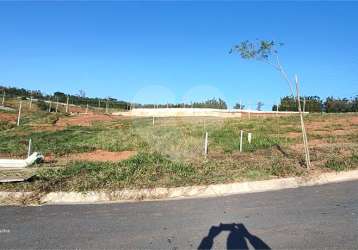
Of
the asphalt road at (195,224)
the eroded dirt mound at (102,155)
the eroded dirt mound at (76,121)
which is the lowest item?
the asphalt road at (195,224)

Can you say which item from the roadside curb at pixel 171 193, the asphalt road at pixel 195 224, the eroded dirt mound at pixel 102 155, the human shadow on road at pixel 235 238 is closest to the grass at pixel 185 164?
the roadside curb at pixel 171 193

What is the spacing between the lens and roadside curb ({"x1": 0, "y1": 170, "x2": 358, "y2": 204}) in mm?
7785

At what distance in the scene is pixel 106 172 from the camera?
9555mm

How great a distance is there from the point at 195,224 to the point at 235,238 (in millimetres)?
816

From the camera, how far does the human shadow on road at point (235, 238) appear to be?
507 cm

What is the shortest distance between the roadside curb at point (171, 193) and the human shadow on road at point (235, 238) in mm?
2273

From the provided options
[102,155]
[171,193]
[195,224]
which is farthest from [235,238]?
[102,155]

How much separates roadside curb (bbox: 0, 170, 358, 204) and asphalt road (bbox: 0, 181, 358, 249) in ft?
1.57

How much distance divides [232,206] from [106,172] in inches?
142

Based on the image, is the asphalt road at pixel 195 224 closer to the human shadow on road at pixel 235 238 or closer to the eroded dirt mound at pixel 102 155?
the human shadow on road at pixel 235 238

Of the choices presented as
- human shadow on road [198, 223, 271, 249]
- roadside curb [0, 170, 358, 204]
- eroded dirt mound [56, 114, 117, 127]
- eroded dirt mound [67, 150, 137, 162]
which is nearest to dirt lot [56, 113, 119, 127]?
eroded dirt mound [56, 114, 117, 127]

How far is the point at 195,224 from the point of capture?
236 inches

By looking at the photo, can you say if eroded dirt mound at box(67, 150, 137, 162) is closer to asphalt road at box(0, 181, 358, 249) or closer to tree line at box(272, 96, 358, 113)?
asphalt road at box(0, 181, 358, 249)

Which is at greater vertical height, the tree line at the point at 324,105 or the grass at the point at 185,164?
the tree line at the point at 324,105
